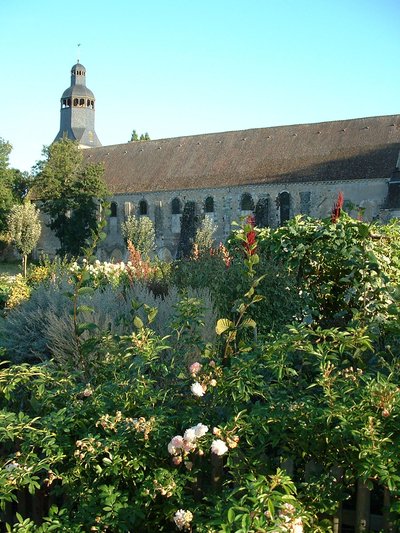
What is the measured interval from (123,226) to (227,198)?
7.28 m

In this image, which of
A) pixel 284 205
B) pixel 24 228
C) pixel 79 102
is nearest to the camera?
pixel 284 205

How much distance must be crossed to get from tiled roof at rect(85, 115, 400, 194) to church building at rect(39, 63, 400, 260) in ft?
0.20

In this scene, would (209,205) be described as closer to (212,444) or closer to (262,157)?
(262,157)

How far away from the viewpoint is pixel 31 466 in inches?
121

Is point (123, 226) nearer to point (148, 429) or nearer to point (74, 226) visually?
point (74, 226)

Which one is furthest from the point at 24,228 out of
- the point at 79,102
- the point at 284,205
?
the point at 79,102

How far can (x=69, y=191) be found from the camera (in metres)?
42.1

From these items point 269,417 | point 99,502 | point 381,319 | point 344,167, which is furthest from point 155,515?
point 344,167

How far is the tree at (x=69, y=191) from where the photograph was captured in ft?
134

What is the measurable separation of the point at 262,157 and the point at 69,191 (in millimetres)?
13524

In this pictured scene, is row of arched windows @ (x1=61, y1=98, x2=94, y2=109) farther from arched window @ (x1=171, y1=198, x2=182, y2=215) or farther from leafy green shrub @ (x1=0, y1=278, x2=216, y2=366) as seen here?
leafy green shrub @ (x1=0, y1=278, x2=216, y2=366)

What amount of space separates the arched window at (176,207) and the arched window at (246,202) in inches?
182

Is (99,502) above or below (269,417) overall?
below

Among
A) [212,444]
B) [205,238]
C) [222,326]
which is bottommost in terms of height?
[212,444]
